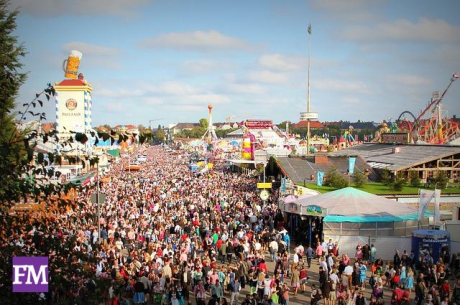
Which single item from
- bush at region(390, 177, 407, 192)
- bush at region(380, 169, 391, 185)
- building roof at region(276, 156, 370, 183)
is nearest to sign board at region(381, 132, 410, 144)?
building roof at region(276, 156, 370, 183)

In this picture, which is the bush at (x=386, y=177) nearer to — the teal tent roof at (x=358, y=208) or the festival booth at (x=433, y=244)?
the teal tent roof at (x=358, y=208)

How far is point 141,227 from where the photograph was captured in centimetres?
2372

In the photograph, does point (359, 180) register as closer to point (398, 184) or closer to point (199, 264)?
point (398, 184)

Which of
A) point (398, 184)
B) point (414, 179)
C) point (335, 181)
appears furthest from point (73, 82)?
point (398, 184)

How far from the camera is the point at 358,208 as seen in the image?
21078 mm

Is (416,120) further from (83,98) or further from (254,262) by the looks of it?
(254,262)

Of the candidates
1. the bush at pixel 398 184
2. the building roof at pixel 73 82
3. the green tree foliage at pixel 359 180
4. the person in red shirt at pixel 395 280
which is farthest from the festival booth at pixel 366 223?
the building roof at pixel 73 82

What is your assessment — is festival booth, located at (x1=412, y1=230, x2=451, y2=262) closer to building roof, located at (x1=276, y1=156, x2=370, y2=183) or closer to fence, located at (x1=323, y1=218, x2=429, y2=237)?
fence, located at (x1=323, y1=218, x2=429, y2=237)

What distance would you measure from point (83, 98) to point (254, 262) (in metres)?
60.6

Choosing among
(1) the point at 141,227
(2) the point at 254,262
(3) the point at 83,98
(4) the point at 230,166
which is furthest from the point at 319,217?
(3) the point at 83,98

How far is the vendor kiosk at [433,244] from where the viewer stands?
58.2ft

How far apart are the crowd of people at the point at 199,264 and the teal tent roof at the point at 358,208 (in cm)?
144

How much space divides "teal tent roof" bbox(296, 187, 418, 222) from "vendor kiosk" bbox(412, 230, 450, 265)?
2.61 meters

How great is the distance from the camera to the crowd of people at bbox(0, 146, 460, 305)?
245 inches
